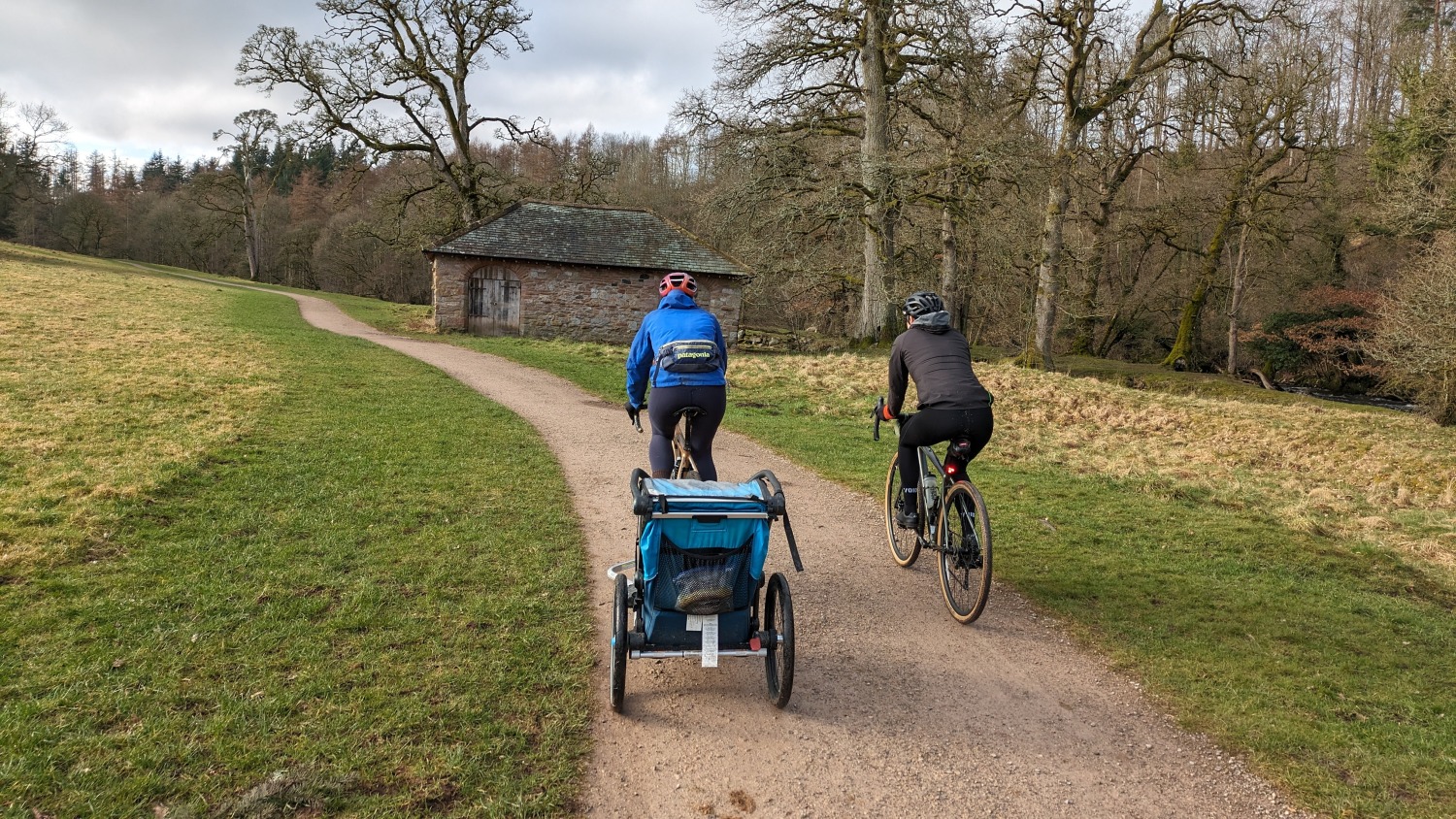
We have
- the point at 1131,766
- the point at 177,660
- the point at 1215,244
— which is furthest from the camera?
the point at 1215,244

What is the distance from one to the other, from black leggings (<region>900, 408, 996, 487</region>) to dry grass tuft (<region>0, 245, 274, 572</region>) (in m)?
5.60

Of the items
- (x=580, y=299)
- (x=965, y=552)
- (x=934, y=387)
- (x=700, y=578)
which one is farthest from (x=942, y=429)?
(x=580, y=299)

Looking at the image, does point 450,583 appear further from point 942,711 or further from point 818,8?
point 818,8

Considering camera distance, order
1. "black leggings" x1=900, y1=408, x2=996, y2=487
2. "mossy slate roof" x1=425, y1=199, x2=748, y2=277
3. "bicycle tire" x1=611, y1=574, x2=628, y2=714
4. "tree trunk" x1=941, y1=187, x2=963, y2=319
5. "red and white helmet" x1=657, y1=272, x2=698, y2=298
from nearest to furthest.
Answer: "bicycle tire" x1=611, y1=574, x2=628, y2=714 < "red and white helmet" x1=657, y1=272, x2=698, y2=298 < "black leggings" x1=900, y1=408, x2=996, y2=487 < "tree trunk" x1=941, y1=187, x2=963, y2=319 < "mossy slate roof" x1=425, y1=199, x2=748, y2=277

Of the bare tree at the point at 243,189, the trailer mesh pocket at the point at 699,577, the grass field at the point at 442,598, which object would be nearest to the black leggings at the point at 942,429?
the grass field at the point at 442,598

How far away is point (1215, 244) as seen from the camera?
26438 millimetres

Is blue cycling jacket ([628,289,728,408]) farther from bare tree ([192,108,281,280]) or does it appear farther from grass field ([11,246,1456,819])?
bare tree ([192,108,281,280])

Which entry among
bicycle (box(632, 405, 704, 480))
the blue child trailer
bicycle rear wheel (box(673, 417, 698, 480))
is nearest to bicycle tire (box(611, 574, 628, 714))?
the blue child trailer

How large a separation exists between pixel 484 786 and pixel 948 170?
20184mm

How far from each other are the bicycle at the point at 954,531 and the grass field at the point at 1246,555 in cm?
52

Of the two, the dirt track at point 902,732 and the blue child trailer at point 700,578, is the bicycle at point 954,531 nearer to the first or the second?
the dirt track at point 902,732

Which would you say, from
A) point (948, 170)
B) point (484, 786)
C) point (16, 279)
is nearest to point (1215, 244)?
point (948, 170)

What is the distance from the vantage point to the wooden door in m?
25.2

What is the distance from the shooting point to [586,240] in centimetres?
2619
